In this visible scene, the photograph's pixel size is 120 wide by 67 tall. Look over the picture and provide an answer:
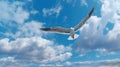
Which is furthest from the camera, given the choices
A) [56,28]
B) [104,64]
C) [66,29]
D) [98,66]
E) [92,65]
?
[92,65]

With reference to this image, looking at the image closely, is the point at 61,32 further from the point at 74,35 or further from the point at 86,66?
the point at 86,66

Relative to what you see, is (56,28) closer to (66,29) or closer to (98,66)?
(66,29)

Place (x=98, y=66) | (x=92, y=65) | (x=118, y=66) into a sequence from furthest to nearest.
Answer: (x=92, y=65) < (x=98, y=66) < (x=118, y=66)

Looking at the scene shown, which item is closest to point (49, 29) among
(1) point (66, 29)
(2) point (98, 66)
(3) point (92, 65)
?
(1) point (66, 29)

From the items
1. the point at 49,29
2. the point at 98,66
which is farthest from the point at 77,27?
the point at 98,66

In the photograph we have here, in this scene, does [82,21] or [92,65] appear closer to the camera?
[82,21]

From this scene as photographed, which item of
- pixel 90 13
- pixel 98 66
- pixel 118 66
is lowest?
pixel 90 13

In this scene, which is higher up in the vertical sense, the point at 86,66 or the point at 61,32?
the point at 86,66

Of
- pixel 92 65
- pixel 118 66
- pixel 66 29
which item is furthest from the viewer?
pixel 92 65

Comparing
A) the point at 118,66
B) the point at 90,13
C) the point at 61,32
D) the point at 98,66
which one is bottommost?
the point at 61,32
